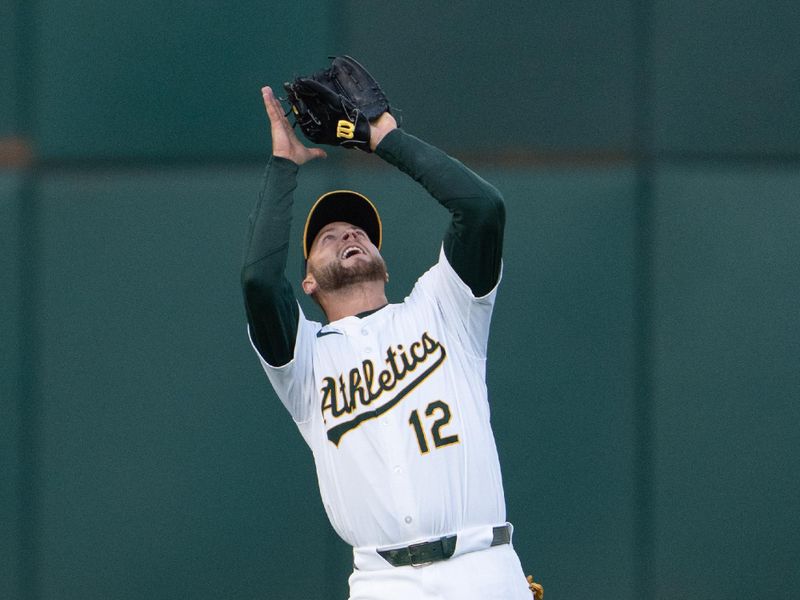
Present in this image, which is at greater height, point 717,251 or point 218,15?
point 218,15

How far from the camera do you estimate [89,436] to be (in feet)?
12.9

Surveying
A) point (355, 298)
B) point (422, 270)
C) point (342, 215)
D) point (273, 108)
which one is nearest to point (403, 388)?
point (355, 298)

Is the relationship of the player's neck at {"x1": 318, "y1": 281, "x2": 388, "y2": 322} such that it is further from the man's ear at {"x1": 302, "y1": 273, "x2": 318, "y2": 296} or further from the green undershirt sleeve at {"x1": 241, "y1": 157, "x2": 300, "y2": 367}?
the green undershirt sleeve at {"x1": 241, "y1": 157, "x2": 300, "y2": 367}

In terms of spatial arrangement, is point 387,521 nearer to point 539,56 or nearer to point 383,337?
point 383,337

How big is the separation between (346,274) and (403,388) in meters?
0.35

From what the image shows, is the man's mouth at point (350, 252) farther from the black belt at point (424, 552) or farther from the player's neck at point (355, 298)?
the black belt at point (424, 552)

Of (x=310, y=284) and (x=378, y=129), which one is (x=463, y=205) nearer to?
(x=378, y=129)

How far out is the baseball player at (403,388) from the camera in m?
2.62

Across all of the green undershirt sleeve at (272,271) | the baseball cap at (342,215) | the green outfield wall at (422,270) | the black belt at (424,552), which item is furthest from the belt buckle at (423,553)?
the green outfield wall at (422,270)

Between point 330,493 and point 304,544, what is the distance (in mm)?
1257

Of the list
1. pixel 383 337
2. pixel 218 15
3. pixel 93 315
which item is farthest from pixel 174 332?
pixel 383 337

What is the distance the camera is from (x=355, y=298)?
295 centimetres

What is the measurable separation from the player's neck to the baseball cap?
15 cm

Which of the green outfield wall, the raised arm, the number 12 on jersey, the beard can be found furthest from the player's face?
the green outfield wall
